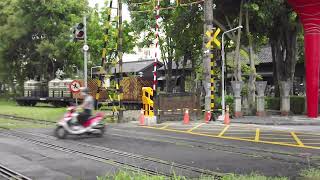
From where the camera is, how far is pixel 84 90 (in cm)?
1802

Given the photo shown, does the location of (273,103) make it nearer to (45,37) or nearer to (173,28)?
(173,28)

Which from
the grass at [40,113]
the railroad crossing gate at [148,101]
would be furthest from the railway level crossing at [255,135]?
the grass at [40,113]

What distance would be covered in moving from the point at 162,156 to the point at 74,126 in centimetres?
563

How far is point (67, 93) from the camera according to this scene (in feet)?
150

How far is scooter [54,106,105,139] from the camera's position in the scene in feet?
56.8

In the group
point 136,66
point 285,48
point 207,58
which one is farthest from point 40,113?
point 136,66

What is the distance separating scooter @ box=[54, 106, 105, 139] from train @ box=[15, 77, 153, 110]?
1314cm

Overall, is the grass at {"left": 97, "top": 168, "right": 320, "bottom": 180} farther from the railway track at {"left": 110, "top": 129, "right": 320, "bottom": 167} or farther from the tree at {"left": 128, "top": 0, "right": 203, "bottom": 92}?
the tree at {"left": 128, "top": 0, "right": 203, "bottom": 92}

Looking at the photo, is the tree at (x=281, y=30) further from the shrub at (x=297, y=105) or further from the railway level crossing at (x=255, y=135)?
the railway level crossing at (x=255, y=135)

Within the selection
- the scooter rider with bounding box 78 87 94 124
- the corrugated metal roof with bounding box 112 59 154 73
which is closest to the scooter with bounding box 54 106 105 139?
the scooter rider with bounding box 78 87 94 124

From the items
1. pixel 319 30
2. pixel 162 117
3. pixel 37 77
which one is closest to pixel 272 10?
pixel 319 30

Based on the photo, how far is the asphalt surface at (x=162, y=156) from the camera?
10.5 m

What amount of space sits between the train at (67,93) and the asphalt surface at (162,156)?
15002mm

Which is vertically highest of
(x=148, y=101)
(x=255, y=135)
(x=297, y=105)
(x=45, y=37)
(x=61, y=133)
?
(x=45, y=37)
